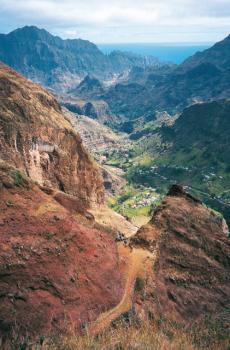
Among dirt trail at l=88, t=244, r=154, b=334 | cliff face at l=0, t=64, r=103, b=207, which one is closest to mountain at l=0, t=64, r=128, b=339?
dirt trail at l=88, t=244, r=154, b=334

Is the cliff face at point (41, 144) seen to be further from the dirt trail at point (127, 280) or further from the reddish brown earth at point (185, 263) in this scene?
the dirt trail at point (127, 280)

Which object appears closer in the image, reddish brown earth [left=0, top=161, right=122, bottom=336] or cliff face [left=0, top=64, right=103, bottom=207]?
reddish brown earth [left=0, top=161, right=122, bottom=336]

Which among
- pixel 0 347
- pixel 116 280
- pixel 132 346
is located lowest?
pixel 116 280

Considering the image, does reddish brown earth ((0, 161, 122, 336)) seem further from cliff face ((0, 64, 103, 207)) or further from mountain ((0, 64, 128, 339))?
cliff face ((0, 64, 103, 207))

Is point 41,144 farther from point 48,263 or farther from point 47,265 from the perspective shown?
point 47,265

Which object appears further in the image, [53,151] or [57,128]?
[57,128]

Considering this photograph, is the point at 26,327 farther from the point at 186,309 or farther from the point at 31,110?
the point at 31,110

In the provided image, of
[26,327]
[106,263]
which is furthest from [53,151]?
[26,327]
